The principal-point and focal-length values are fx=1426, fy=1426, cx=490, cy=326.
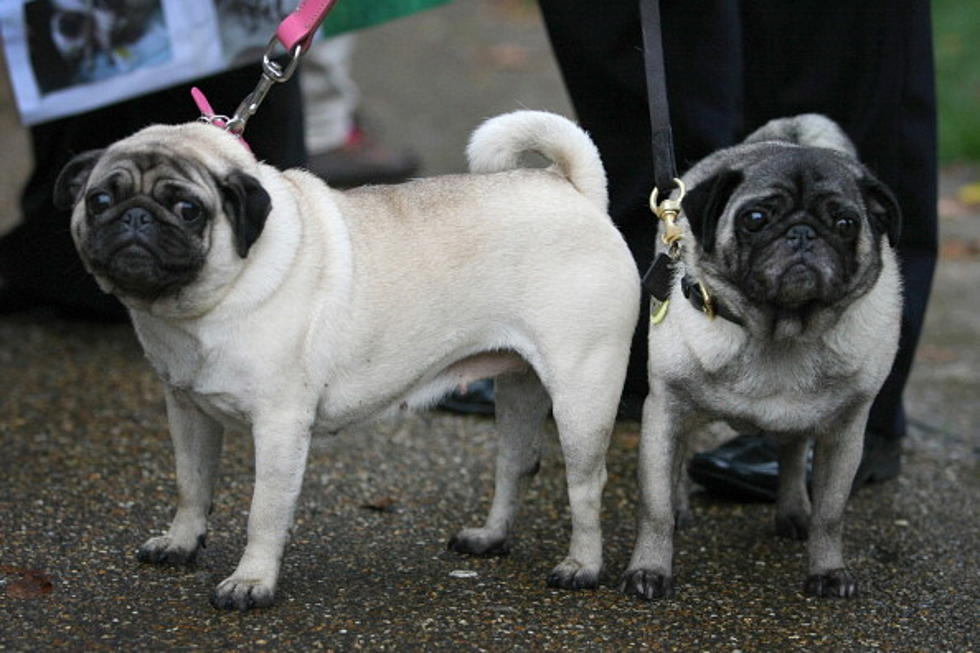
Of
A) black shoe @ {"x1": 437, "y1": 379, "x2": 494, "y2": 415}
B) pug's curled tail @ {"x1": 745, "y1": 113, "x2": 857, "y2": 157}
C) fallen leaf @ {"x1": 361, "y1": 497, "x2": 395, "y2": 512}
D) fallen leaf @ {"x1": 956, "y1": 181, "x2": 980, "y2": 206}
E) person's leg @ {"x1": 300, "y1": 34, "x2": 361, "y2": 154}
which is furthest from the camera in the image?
fallen leaf @ {"x1": 956, "y1": 181, "x2": 980, "y2": 206}

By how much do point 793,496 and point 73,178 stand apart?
6.89ft

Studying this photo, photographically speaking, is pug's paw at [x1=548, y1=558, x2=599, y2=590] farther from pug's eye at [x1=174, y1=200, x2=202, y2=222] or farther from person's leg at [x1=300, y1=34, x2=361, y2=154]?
person's leg at [x1=300, y1=34, x2=361, y2=154]

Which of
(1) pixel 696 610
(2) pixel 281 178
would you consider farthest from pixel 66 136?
(1) pixel 696 610

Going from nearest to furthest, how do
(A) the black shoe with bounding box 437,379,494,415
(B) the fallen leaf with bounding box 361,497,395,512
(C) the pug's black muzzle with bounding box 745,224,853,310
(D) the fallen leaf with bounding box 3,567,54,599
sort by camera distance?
(C) the pug's black muzzle with bounding box 745,224,853,310 → (D) the fallen leaf with bounding box 3,567,54,599 → (B) the fallen leaf with bounding box 361,497,395,512 → (A) the black shoe with bounding box 437,379,494,415

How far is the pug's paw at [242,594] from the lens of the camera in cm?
316

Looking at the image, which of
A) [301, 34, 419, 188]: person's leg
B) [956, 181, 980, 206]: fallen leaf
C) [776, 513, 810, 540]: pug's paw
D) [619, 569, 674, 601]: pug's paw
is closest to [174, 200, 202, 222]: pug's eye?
[619, 569, 674, 601]: pug's paw

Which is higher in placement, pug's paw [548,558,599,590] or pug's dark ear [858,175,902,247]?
pug's dark ear [858,175,902,247]

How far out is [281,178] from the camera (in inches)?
131

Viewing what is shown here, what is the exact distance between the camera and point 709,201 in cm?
325

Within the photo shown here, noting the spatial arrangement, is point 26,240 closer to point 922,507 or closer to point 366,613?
point 366,613

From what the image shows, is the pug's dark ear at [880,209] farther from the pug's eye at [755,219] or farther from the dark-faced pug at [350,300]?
the dark-faced pug at [350,300]

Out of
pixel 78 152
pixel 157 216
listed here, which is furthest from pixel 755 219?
pixel 78 152

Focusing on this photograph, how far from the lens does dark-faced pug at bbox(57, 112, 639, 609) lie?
3037mm

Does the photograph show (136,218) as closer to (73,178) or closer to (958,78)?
(73,178)
